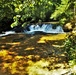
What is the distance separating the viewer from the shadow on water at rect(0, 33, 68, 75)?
10.6 m

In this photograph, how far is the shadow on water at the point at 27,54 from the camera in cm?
1058

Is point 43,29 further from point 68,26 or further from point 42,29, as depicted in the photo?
point 68,26

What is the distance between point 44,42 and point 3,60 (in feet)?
15.0

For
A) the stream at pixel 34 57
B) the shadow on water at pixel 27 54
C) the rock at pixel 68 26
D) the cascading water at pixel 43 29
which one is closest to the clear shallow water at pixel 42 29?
the cascading water at pixel 43 29

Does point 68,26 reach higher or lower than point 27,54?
lower

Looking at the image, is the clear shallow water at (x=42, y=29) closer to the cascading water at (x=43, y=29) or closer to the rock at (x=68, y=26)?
the cascading water at (x=43, y=29)

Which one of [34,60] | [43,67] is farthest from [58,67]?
[34,60]

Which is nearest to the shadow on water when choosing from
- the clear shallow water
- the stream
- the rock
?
the stream

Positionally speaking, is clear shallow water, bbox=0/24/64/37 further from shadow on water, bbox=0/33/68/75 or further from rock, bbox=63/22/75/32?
shadow on water, bbox=0/33/68/75

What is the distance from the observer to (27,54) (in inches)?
492

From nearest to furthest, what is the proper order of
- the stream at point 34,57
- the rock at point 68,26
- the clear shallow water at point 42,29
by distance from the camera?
the stream at point 34,57, the rock at point 68,26, the clear shallow water at point 42,29

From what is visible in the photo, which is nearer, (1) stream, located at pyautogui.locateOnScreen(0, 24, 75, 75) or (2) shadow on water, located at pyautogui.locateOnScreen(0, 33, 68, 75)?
(1) stream, located at pyautogui.locateOnScreen(0, 24, 75, 75)

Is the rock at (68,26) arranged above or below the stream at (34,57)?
below

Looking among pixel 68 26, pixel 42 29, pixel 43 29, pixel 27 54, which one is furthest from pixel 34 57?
pixel 42 29
